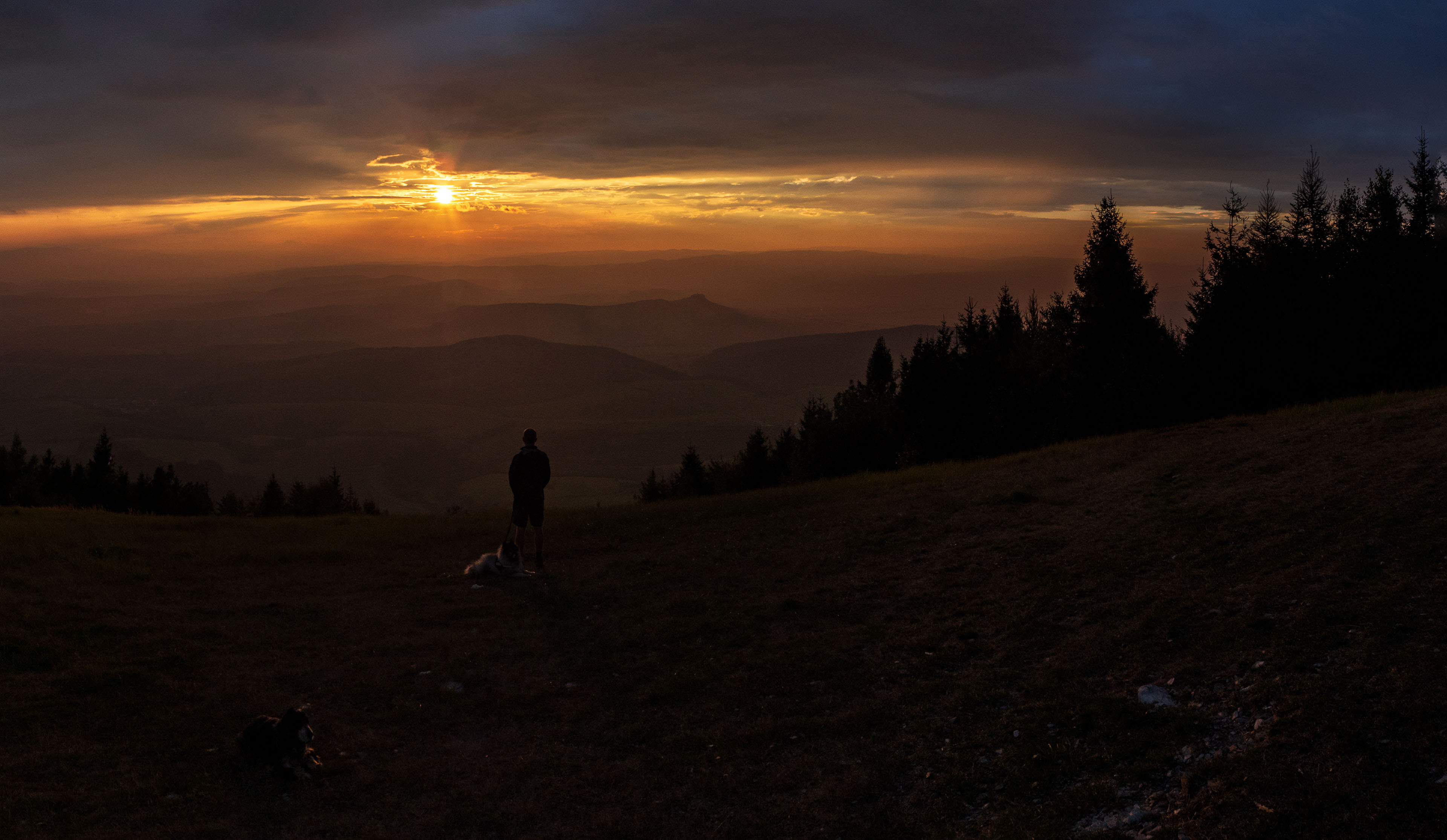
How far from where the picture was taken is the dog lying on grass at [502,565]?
16641 millimetres

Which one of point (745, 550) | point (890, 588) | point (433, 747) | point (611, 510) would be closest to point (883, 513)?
point (745, 550)

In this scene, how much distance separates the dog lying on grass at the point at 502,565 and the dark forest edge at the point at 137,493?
2856 cm

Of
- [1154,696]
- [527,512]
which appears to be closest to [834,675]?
[1154,696]

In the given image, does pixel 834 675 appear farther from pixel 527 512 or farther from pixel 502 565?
pixel 527 512

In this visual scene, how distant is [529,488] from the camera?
1698 cm

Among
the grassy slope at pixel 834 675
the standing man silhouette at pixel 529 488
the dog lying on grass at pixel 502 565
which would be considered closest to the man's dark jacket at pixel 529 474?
the standing man silhouette at pixel 529 488

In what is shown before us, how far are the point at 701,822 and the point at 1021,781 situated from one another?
A: 277 cm

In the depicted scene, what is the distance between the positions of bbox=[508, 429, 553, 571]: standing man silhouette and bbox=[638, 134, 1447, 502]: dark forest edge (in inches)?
940

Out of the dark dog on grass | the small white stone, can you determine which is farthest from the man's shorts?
→ the small white stone

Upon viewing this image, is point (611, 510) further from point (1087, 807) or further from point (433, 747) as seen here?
point (1087, 807)

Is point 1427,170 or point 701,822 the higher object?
point 1427,170

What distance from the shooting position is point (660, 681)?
35.3 ft

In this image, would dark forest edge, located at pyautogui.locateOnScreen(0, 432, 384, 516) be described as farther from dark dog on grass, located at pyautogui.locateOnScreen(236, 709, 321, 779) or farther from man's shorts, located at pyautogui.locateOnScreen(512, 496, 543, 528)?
dark dog on grass, located at pyautogui.locateOnScreen(236, 709, 321, 779)

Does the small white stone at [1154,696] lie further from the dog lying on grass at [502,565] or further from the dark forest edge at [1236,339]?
the dark forest edge at [1236,339]
